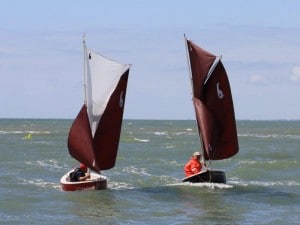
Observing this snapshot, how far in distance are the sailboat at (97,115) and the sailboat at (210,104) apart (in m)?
2.44

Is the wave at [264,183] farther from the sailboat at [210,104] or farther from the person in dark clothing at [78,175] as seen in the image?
the person in dark clothing at [78,175]

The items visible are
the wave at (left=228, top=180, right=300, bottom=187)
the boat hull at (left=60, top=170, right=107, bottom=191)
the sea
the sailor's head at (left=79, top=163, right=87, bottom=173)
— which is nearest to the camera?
the sea

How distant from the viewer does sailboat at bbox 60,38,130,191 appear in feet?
90.8

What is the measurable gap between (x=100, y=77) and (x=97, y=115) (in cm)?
128

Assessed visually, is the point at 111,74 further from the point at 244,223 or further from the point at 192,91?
the point at 244,223

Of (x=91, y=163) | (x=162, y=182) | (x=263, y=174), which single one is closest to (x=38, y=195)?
(x=91, y=163)

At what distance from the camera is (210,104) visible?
94.0 feet

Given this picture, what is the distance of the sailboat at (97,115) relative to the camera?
2769cm

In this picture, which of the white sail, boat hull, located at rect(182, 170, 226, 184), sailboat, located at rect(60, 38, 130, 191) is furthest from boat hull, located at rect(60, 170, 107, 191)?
boat hull, located at rect(182, 170, 226, 184)

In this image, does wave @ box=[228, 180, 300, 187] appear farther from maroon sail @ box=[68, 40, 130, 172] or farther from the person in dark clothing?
the person in dark clothing

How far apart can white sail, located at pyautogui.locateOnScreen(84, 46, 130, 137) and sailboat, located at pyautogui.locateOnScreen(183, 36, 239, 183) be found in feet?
8.09

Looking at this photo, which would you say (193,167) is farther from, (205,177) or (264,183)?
(264,183)

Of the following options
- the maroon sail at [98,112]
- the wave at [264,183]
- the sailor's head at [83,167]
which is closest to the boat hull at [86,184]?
the maroon sail at [98,112]

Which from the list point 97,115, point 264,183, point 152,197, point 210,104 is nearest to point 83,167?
point 97,115
